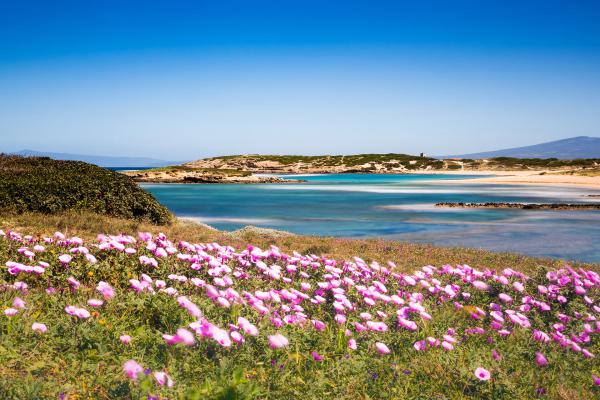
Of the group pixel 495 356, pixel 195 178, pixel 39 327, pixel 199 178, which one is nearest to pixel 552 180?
pixel 199 178

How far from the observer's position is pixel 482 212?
3434cm

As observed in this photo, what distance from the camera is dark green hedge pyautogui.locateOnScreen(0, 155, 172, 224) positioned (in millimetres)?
16062

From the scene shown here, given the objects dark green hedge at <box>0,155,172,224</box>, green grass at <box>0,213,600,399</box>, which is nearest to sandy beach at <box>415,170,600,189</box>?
dark green hedge at <box>0,155,172,224</box>

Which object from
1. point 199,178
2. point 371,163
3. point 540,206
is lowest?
point 540,206

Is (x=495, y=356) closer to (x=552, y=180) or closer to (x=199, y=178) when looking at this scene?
(x=552, y=180)

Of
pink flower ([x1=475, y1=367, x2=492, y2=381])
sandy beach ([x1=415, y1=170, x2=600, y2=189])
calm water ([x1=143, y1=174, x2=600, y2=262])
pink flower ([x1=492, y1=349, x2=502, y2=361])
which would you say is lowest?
calm water ([x1=143, y1=174, x2=600, y2=262])

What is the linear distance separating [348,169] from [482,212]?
119651 mm

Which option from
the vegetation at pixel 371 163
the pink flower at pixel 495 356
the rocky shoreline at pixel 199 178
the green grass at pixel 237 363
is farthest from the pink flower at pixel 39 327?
the vegetation at pixel 371 163

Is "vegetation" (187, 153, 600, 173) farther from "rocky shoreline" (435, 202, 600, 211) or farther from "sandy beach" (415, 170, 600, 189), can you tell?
"rocky shoreline" (435, 202, 600, 211)

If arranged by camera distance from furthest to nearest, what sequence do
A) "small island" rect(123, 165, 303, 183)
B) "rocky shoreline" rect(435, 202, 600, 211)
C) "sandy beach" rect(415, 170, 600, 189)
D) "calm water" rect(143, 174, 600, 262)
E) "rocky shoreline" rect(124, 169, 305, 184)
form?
1. "small island" rect(123, 165, 303, 183)
2. "rocky shoreline" rect(124, 169, 305, 184)
3. "sandy beach" rect(415, 170, 600, 189)
4. "rocky shoreline" rect(435, 202, 600, 211)
5. "calm water" rect(143, 174, 600, 262)

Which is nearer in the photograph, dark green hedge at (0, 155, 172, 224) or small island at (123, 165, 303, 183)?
dark green hedge at (0, 155, 172, 224)

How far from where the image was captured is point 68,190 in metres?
17.0

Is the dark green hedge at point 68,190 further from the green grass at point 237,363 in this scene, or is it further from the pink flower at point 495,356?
the pink flower at point 495,356

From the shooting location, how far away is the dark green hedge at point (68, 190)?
16.1 metres
